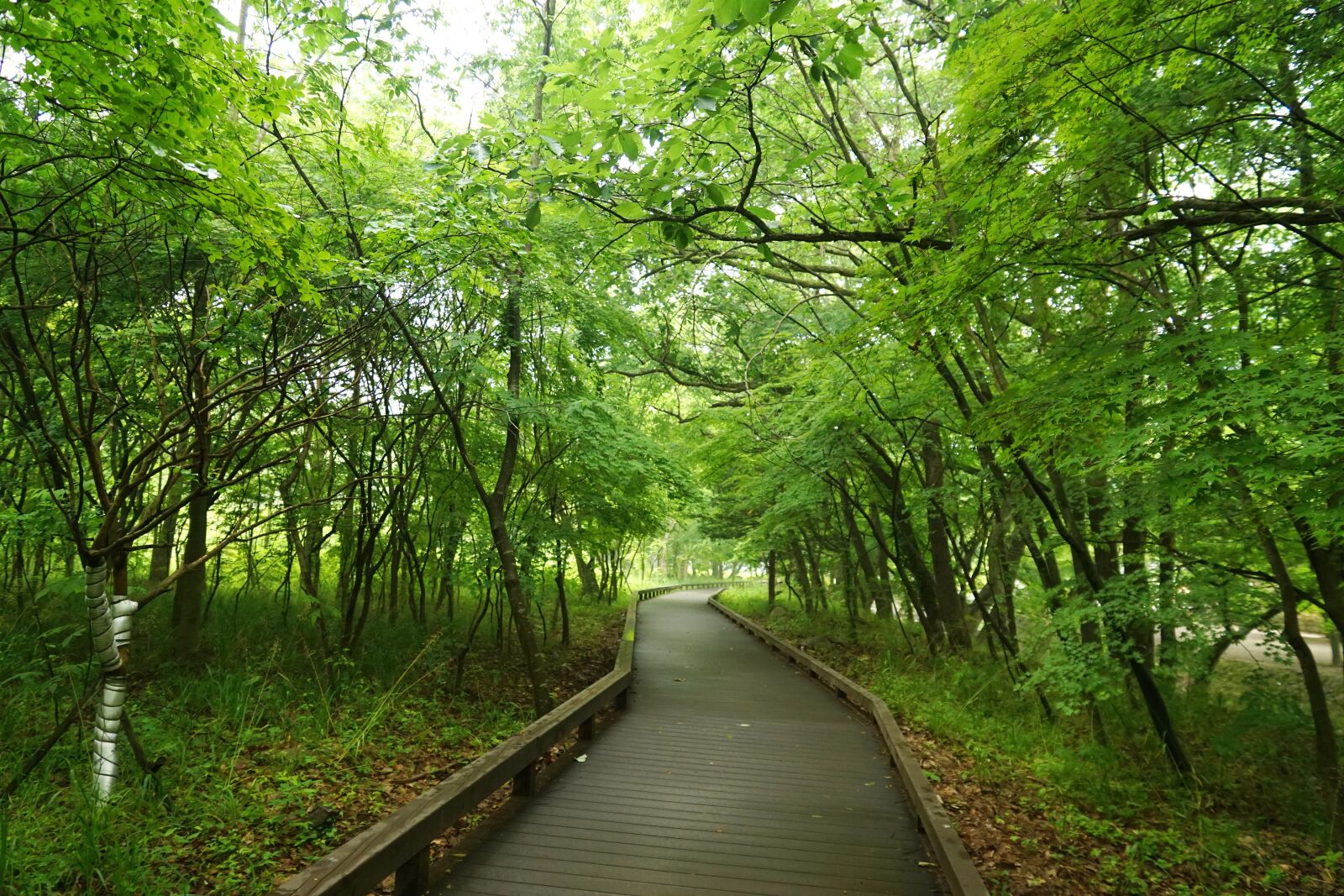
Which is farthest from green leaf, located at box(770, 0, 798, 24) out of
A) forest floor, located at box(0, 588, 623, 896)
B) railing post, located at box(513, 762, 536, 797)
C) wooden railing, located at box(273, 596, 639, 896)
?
railing post, located at box(513, 762, 536, 797)

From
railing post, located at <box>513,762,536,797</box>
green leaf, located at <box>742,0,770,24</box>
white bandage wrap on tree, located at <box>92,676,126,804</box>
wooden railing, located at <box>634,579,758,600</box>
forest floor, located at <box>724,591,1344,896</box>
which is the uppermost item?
green leaf, located at <box>742,0,770,24</box>

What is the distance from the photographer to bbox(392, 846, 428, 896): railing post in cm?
324

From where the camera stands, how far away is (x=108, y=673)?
3697 mm

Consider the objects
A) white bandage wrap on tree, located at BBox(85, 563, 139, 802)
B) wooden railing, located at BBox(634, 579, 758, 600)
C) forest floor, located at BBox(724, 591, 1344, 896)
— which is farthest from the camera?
wooden railing, located at BBox(634, 579, 758, 600)

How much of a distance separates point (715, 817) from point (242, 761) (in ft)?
11.9

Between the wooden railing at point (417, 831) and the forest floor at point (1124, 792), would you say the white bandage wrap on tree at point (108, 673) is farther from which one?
the forest floor at point (1124, 792)

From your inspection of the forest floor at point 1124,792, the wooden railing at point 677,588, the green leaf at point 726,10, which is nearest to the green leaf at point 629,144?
the green leaf at point 726,10

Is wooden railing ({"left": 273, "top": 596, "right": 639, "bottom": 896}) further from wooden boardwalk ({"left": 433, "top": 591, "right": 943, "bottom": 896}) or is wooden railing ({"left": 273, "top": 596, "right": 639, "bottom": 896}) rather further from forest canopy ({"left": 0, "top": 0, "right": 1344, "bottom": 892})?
forest canopy ({"left": 0, "top": 0, "right": 1344, "bottom": 892})

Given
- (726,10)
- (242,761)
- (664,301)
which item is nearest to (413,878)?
(242,761)

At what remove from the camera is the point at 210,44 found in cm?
346

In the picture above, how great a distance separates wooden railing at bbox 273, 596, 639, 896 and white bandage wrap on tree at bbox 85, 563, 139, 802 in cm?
149

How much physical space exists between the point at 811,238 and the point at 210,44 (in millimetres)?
3491

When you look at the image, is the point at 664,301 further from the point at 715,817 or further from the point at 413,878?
the point at 413,878

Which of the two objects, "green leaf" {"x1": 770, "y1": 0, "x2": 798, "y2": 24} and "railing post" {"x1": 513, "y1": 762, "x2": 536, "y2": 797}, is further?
"railing post" {"x1": 513, "y1": 762, "x2": 536, "y2": 797}
